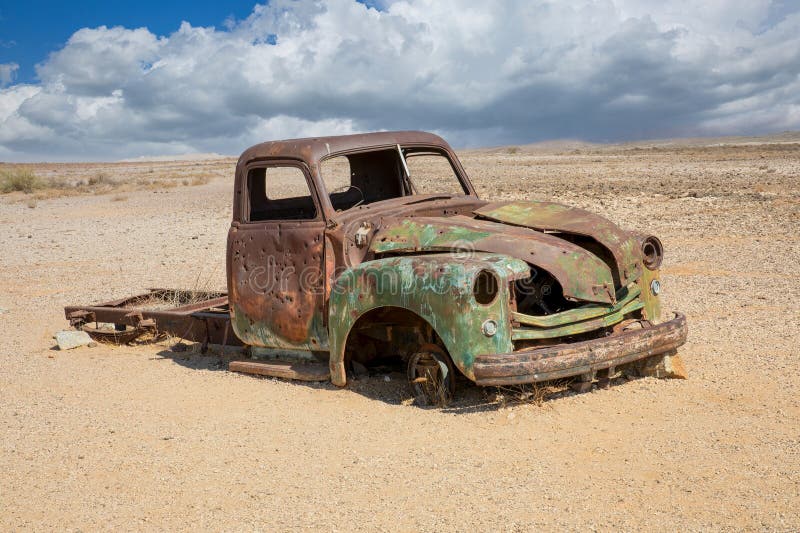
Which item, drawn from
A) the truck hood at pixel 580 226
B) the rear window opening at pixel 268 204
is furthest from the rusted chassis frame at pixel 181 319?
the truck hood at pixel 580 226

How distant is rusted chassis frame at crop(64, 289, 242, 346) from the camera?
6.89m

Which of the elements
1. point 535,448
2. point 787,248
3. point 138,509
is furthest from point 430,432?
point 787,248

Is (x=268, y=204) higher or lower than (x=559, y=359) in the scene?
higher

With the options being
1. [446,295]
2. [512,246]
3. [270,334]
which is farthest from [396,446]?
[270,334]

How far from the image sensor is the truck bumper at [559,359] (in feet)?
14.5

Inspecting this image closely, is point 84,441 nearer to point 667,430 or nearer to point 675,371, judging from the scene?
point 667,430

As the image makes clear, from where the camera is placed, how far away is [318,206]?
5.62m

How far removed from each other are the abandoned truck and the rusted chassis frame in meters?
0.88

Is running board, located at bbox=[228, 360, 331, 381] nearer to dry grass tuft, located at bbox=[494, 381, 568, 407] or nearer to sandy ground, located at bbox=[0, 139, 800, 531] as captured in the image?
sandy ground, located at bbox=[0, 139, 800, 531]

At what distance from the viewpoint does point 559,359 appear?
4480mm

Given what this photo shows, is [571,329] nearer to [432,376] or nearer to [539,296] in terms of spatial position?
[539,296]

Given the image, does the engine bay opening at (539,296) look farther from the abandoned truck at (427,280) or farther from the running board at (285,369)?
the running board at (285,369)

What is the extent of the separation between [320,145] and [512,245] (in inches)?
68.6

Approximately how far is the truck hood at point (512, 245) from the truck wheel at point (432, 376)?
2.28ft
